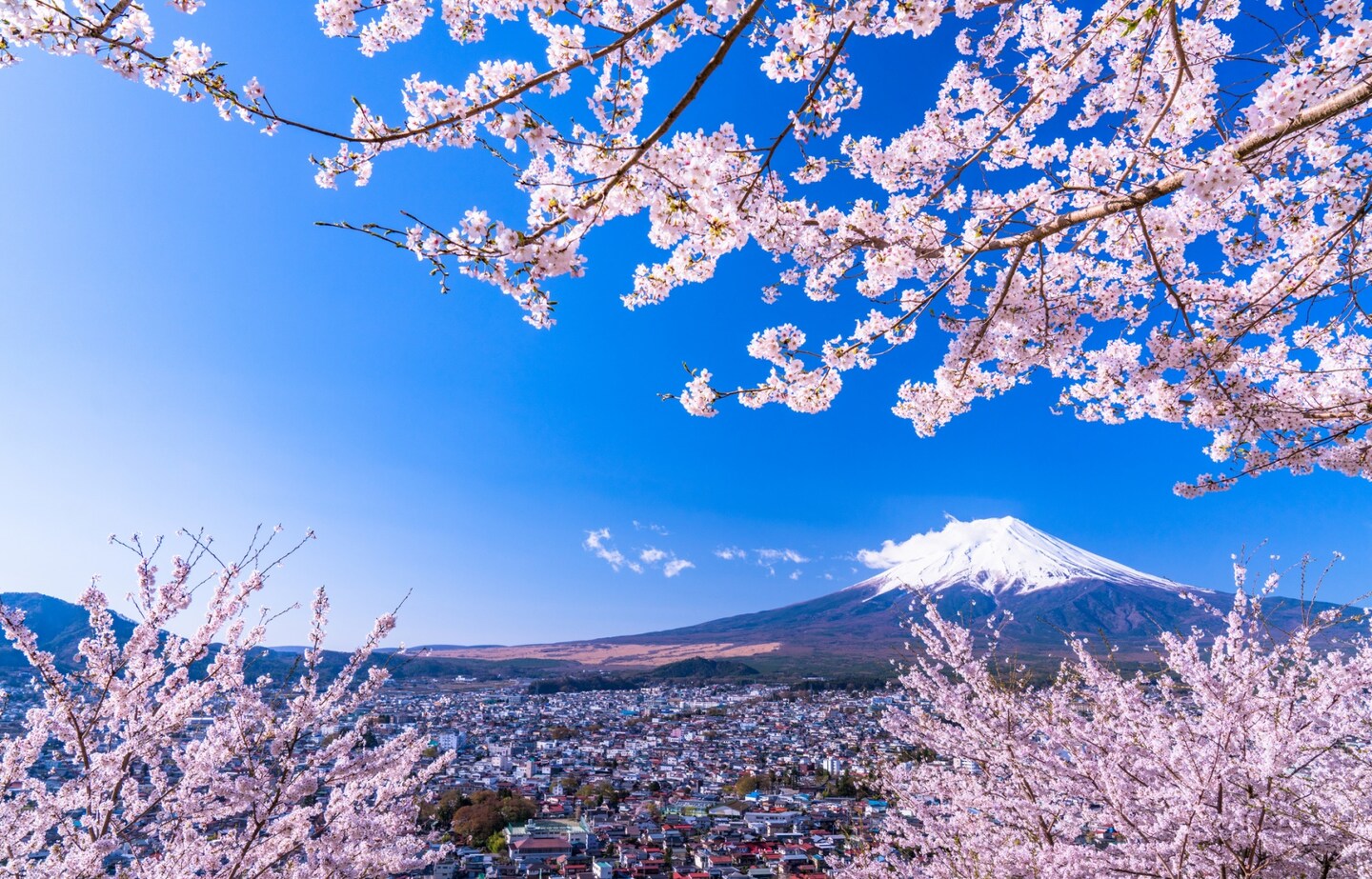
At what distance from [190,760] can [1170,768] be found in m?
6.06

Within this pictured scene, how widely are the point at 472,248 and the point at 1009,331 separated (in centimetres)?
372

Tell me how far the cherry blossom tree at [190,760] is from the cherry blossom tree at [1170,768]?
427 cm

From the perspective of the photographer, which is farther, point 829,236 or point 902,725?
point 902,725

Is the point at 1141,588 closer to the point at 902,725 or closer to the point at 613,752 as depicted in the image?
the point at 613,752

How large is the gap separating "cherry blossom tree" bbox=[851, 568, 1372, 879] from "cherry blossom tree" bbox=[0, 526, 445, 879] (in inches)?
168

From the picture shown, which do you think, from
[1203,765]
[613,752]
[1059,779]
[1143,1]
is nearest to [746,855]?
[1059,779]

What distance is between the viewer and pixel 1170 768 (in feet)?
10.9

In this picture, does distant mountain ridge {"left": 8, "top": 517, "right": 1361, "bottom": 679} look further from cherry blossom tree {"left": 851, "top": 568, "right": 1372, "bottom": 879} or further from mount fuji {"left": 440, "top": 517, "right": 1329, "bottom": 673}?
cherry blossom tree {"left": 851, "top": 568, "right": 1372, "bottom": 879}

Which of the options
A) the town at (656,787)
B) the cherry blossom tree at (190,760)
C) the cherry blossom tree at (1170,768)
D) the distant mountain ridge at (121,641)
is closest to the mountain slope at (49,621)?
the distant mountain ridge at (121,641)

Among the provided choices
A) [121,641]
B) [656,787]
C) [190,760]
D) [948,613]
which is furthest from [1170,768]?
[948,613]

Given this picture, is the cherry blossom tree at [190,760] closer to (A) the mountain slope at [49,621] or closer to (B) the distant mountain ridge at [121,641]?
(B) the distant mountain ridge at [121,641]

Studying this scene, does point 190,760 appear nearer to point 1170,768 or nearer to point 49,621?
point 1170,768

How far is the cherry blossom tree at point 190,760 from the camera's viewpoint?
9.96ft

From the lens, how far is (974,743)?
500 centimetres
